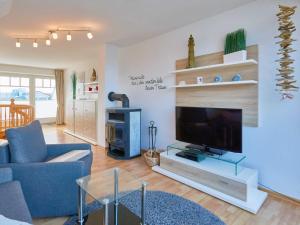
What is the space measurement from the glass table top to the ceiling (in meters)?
2.12

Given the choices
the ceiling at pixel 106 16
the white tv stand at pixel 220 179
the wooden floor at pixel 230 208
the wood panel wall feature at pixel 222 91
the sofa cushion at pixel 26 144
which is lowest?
the wooden floor at pixel 230 208

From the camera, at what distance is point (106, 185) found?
5.58ft

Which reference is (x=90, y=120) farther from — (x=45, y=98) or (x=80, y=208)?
(x=45, y=98)

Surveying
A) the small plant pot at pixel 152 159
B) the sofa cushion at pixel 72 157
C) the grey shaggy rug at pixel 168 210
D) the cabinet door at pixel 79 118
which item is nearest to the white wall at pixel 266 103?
the grey shaggy rug at pixel 168 210

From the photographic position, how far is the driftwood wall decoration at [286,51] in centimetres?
196

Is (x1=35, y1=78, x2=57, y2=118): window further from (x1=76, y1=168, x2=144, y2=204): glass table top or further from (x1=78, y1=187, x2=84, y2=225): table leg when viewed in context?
(x1=78, y1=187, x2=84, y2=225): table leg

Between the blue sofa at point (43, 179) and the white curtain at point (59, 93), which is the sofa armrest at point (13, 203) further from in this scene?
the white curtain at point (59, 93)

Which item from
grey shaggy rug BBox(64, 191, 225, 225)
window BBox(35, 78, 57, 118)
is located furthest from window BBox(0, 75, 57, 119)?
grey shaggy rug BBox(64, 191, 225, 225)

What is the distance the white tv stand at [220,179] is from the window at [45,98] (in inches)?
260

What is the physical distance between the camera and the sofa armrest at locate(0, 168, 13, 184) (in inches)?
61.3

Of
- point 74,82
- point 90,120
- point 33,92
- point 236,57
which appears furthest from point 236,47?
point 33,92

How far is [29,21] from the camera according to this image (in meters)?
2.96

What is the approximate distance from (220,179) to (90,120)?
3543mm

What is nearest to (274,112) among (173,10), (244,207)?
(244,207)
